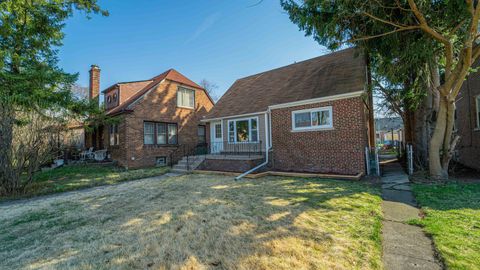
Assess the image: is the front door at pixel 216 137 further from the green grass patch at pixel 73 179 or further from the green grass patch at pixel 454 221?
the green grass patch at pixel 454 221

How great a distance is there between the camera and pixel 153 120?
14.3m

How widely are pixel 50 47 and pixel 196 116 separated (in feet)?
30.2

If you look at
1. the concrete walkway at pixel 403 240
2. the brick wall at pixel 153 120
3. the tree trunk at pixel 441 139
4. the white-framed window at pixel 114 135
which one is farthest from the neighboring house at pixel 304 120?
Answer: the white-framed window at pixel 114 135

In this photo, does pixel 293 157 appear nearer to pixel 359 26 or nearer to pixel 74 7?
pixel 359 26

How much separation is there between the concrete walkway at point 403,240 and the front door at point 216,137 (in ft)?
32.6

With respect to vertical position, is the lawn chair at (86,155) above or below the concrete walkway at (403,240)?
above

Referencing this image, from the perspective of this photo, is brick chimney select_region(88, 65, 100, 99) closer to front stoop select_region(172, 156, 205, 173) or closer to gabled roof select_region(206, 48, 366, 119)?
gabled roof select_region(206, 48, 366, 119)

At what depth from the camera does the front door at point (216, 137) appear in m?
A: 14.0

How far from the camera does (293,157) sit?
1009 centimetres

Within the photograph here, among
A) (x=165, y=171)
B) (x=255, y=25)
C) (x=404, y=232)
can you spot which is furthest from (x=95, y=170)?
(x=404, y=232)

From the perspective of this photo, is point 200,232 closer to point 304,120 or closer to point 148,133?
point 304,120

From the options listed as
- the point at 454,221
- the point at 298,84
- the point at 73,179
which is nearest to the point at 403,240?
the point at 454,221

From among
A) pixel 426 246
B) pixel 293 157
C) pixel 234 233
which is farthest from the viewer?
pixel 293 157

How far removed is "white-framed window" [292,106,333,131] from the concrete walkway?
4.39 meters
